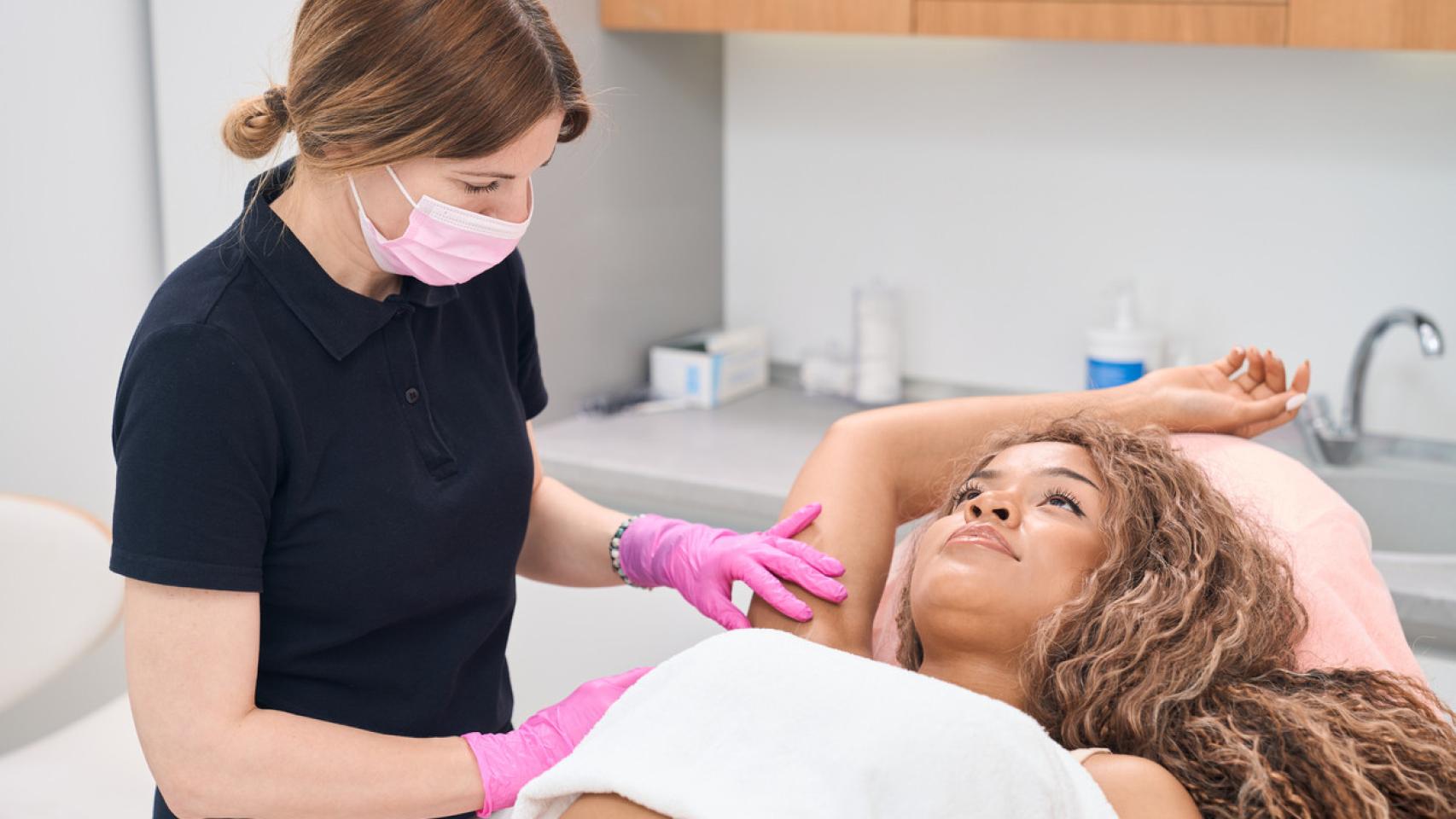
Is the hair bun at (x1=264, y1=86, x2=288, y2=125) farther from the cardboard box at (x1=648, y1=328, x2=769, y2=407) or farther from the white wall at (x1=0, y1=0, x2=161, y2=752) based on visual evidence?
the cardboard box at (x1=648, y1=328, x2=769, y2=407)

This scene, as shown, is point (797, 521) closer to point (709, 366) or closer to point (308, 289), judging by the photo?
point (308, 289)

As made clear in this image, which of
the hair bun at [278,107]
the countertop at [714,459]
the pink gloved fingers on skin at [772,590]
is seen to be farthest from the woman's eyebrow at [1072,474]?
the hair bun at [278,107]

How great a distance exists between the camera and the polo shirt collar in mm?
1187

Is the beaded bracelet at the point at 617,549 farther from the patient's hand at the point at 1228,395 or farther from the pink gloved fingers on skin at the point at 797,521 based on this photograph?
the patient's hand at the point at 1228,395

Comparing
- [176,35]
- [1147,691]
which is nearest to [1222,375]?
[1147,691]

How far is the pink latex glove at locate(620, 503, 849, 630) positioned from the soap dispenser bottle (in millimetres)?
1036

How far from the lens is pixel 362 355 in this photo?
125cm

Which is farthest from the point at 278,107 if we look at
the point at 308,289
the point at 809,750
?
the point at 809,750

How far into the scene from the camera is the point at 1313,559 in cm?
138

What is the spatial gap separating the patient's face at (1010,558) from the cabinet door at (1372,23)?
915 mm

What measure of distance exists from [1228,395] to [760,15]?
1.06 m

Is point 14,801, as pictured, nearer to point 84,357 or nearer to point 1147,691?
point 84,357

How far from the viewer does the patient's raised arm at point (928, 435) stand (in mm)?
1438

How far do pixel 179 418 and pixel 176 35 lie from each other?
1.48 meters
